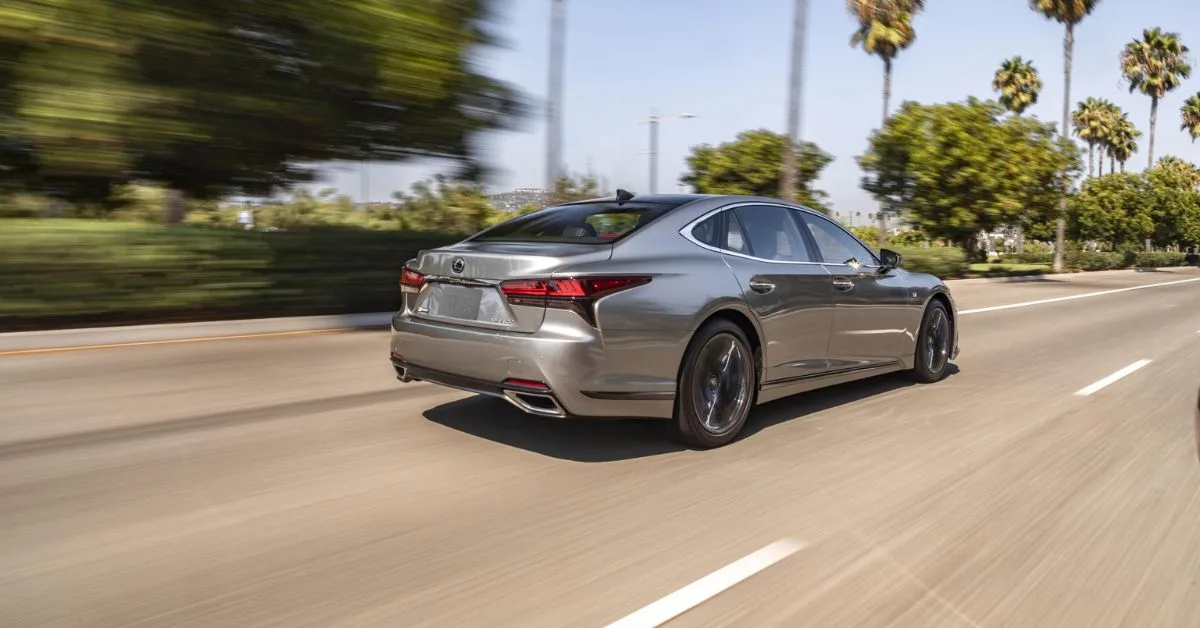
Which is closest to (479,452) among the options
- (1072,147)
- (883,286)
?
(883,286)

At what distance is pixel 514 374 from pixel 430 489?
721 mm

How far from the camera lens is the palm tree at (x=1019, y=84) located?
63062mm

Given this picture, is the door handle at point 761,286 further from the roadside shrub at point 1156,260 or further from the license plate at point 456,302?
the roadside shrub at point 1156,260

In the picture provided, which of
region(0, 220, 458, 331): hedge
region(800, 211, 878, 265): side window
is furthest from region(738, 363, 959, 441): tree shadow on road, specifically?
region(0, 220, 458, 331): hedge

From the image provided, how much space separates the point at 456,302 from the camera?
5.35 m

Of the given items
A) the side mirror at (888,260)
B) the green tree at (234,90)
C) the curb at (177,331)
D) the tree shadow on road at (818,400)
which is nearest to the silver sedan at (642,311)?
the tree shadow on road at (818,400)

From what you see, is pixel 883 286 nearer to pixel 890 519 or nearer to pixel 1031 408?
pixel 1031 408

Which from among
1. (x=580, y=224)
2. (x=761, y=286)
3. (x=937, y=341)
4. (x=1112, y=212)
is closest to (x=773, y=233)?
(x=761, y=286)

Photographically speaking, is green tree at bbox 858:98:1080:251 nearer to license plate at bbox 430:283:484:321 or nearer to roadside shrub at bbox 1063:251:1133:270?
roadside shrub at bbox 1063:251:1133:270

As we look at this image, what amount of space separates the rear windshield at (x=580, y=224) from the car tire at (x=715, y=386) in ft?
2.46

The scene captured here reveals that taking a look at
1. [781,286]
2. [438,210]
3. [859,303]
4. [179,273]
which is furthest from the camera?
[438,210]

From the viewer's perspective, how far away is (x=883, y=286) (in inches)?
290

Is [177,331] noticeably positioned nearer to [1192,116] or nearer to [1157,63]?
[1157,63]

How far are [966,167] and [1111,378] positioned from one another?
2874 cm
